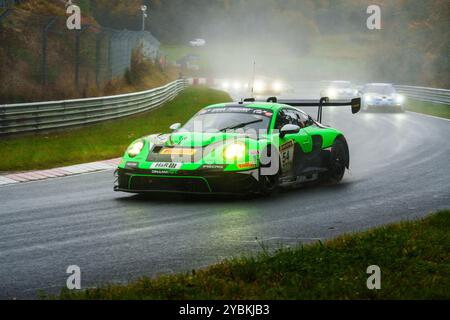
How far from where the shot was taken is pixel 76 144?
18.8 m

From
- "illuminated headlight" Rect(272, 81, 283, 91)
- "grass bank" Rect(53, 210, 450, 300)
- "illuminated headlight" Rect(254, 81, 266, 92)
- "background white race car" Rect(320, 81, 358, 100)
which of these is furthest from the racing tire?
"illuminated headlight" Rect(254, 81, 266, 92)

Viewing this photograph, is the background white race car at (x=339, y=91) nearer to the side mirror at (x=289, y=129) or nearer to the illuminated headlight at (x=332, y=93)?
the illuminated headlight at (x=332, y=93)

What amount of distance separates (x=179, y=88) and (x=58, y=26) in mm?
8972

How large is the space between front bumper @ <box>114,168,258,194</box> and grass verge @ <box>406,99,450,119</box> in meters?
23.9

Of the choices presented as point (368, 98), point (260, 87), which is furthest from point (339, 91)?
point (368, 98)

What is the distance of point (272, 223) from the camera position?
32.7 feet

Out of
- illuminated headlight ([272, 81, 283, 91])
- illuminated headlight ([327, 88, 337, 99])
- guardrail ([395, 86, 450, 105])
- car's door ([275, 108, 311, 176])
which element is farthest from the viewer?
illuminated headlight ([272, 81, 283, 91])

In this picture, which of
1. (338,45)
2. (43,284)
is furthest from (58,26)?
(338,45)

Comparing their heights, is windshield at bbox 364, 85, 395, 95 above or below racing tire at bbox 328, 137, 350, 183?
above

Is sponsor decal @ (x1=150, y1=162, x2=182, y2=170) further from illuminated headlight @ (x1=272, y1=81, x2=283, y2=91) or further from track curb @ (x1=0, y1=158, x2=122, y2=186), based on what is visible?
illuminated headlight @ (x1=272, y1=81, x2=283, y2=91)

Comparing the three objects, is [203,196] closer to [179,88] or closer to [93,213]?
[93,213]

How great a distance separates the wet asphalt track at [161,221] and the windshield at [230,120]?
1.09 metres

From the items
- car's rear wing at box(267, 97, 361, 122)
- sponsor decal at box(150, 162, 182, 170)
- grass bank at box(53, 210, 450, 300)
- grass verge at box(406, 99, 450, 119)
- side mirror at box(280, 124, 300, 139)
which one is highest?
car's rear wing at box(267, 97, 361, 122)

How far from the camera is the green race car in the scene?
441 inches
